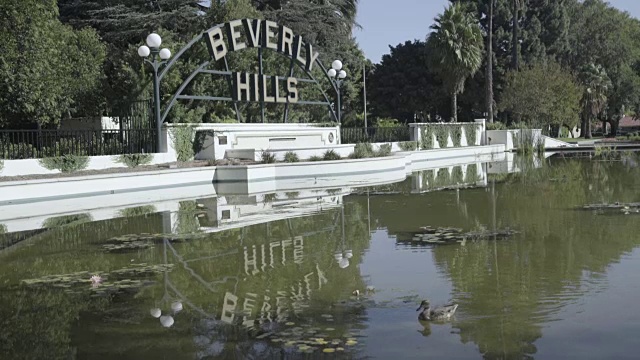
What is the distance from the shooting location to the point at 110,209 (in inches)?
686

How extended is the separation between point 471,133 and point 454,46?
6.38 m

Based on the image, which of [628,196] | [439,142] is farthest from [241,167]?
[439,142]

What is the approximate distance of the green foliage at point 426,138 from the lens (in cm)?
4147

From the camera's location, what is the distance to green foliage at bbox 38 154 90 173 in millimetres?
21688

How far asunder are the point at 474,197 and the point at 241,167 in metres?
9.20

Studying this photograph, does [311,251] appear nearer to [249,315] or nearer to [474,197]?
[249,315]

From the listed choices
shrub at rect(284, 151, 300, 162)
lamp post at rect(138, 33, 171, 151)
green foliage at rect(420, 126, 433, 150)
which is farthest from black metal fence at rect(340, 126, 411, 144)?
lamp post at rect(138, 33, 171, 151)

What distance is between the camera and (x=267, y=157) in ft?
87.2

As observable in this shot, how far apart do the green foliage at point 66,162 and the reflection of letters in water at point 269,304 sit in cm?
1570

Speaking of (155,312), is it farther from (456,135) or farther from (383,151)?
(456,135)

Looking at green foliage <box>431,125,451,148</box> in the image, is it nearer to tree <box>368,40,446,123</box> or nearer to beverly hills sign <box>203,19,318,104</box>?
beverly hills sign <box>203,19,318,104</box>

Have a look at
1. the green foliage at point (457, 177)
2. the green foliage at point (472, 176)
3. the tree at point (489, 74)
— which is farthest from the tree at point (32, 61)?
the tree at point (489, 74)

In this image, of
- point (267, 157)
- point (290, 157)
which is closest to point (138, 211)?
point (267, 157)

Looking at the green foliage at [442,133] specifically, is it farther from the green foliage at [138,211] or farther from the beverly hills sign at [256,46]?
the green foliage at [138,211]
